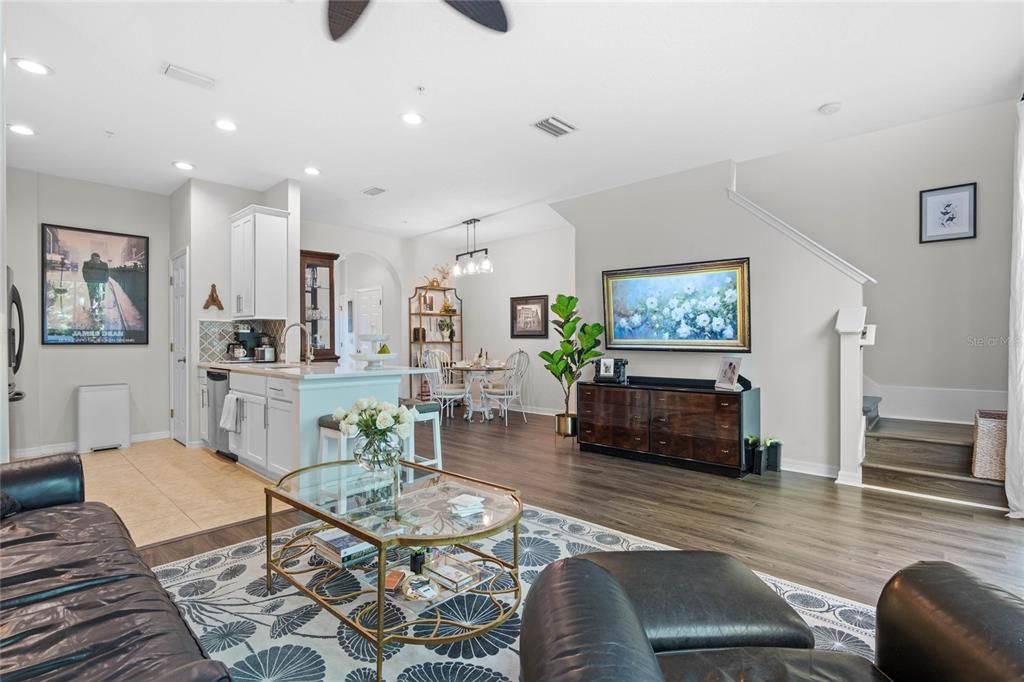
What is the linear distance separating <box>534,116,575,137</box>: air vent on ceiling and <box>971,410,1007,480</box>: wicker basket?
380cm

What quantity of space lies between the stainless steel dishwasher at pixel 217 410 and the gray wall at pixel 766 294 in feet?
Answer: 13.8

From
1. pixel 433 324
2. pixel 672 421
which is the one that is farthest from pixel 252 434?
pixel 433 324

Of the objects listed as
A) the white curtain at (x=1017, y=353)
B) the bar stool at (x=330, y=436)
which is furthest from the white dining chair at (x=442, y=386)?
the white curtain at (x=1017, y=353)

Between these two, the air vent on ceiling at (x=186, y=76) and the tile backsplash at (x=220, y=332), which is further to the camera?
the tile backsplash at (x=220, y=332)

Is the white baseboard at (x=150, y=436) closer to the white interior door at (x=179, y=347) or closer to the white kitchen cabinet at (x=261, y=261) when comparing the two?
the white interior door at (x=179, y=347)

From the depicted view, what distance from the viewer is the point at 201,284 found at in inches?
209

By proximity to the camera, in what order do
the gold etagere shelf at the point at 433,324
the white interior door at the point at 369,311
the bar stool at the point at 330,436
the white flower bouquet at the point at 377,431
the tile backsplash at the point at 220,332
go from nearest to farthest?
the white flower bouquet at the point at 377,431, the bar stool at the point at 330,436, the tile backsplash at the point at 220,332, the gold etagere shelf at the point at 433,324, the white interior door at the point at 369,311

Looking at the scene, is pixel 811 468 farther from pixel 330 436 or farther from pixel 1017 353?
pixel 330 436

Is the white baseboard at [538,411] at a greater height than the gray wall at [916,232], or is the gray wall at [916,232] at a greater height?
the gray wall at [916,232]

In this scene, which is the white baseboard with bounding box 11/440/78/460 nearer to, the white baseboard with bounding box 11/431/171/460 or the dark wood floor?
the white baseboard with bounding box 11/431/171/460

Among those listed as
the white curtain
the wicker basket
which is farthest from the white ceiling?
the wicker basket

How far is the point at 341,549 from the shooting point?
7.47ft

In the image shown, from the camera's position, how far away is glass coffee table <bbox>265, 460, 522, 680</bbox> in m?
1.79

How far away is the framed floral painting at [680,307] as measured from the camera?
4602 mm
